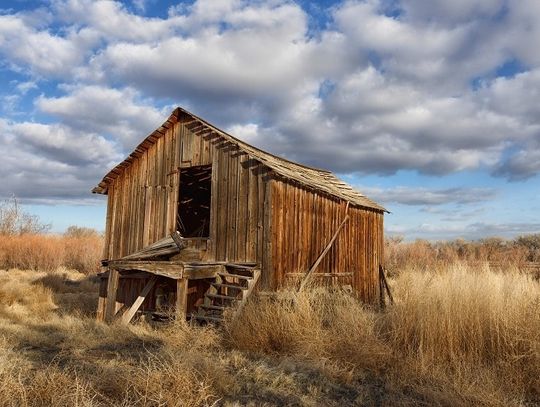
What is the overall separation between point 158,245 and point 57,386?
7.17 meters

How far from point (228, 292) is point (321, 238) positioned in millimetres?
2966

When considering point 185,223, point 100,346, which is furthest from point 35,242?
point 100,346

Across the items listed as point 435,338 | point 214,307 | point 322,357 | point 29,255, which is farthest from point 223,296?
point 29,255

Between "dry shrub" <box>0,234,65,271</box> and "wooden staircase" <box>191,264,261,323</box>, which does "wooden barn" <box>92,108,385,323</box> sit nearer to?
"wooden staircase" <box>191,264,261,323</box>

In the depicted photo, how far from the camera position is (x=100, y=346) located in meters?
9.15

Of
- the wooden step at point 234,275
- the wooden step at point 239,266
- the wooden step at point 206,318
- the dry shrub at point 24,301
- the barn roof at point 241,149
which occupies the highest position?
the barn roof at point 241,149

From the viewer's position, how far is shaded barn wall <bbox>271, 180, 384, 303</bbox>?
11.5 m

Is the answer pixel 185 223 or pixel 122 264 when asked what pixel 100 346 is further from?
pixel 185 223

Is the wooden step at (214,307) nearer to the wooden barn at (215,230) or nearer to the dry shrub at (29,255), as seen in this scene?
the wooden barn at (215,230)

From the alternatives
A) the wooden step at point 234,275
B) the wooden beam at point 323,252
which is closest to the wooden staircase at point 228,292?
the wooden step at point 234,275

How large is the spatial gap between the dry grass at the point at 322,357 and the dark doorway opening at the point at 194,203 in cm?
602

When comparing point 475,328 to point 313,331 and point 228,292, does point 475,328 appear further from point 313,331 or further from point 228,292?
point 228,292

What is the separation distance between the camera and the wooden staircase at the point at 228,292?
10.3m

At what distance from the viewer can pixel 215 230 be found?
12242 millimetres
